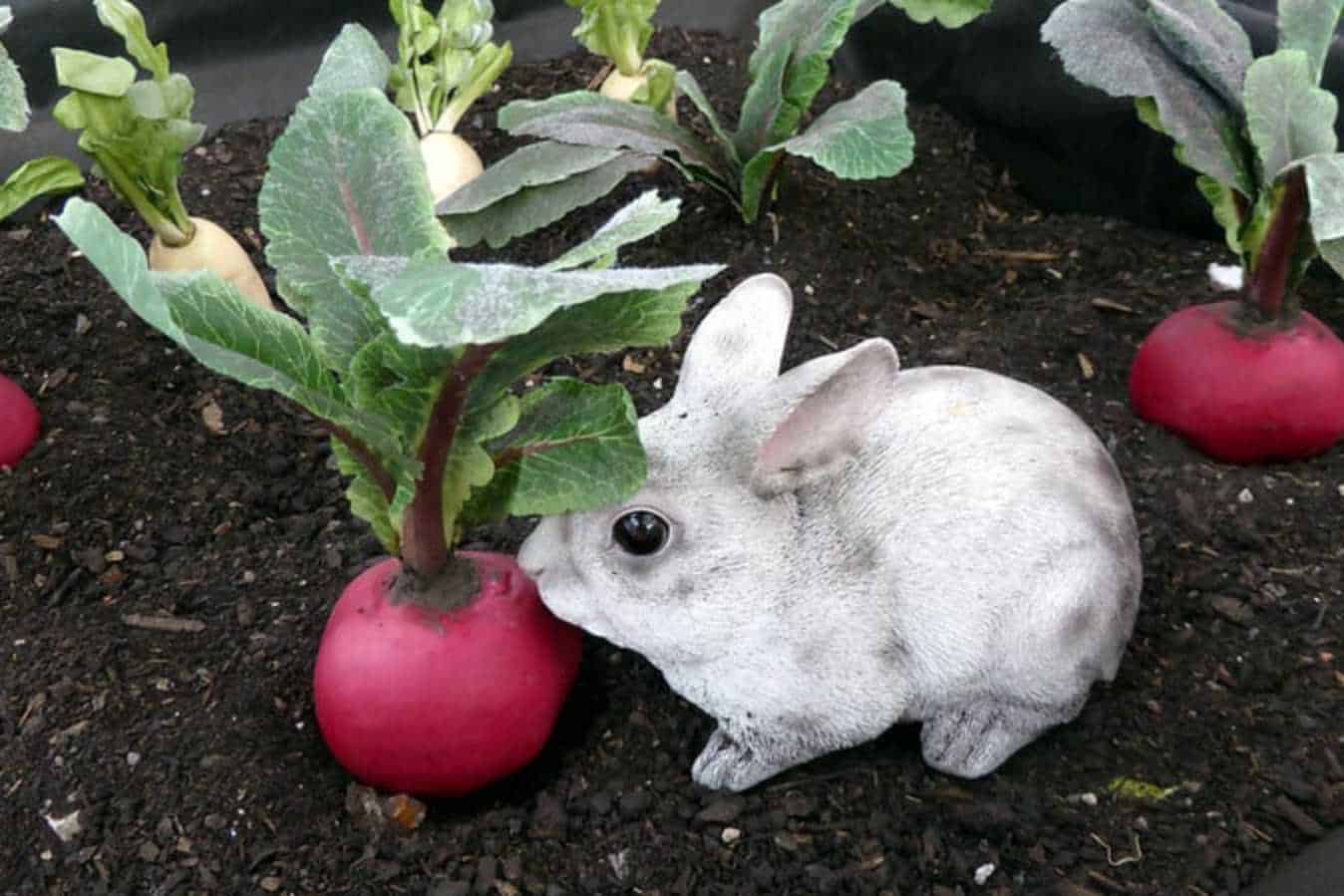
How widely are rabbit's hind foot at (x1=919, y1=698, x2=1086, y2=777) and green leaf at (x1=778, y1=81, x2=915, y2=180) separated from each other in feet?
2.25

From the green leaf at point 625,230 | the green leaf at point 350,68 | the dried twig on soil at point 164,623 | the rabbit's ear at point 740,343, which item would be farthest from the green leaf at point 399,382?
the dried twig on soil at point 164,623

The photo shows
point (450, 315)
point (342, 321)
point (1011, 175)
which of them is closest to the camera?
point (450, 315)

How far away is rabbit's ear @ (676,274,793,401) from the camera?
118 cm

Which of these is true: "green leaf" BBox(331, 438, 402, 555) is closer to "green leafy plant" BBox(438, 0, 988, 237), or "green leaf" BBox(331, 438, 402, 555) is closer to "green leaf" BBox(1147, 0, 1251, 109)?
"green leafy plant" BBox(438, 0, 988, 237)

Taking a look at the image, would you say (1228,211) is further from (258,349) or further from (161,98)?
(161,98)

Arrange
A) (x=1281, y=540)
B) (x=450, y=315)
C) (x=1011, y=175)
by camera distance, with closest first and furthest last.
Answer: (x=450, y=315)
(x=1281, y=540)
(x=1011, y=175)

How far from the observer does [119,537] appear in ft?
5.08

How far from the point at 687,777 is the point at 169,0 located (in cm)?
167

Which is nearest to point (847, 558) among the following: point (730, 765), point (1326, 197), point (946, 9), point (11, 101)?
point (730, 765)

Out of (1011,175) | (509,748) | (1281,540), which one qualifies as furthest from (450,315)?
(1011,175)

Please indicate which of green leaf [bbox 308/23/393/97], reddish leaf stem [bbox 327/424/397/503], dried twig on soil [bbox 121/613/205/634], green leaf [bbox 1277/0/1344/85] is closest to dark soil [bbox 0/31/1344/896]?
dried twig on soil [bbox 121/613/205/634]

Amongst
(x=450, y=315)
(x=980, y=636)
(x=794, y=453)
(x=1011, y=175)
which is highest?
(x=450, y=315)

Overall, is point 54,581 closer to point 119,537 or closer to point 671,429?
point 119,537

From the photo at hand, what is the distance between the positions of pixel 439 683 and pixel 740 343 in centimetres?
36
